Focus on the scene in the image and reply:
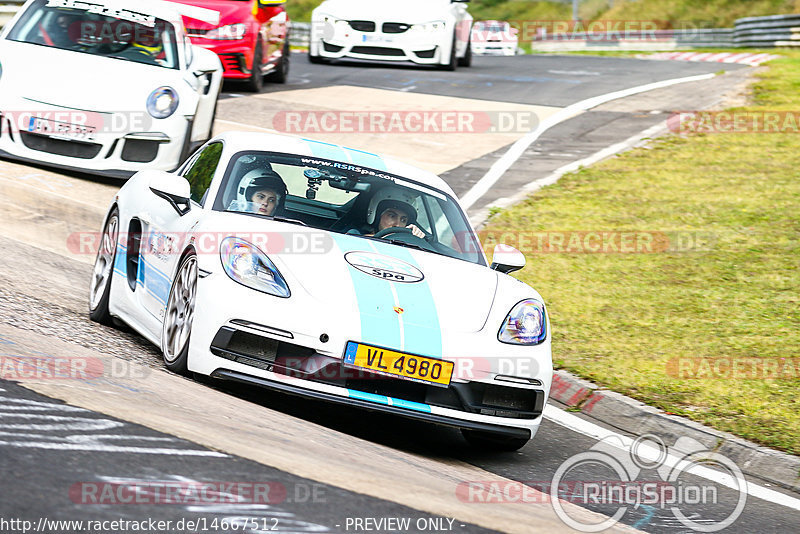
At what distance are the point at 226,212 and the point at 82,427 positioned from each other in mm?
2183

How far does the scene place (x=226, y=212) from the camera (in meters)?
6.19

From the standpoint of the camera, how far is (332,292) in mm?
5461

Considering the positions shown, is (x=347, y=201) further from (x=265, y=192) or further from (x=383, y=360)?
(x=383, y=360)

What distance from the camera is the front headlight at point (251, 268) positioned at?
5.46m

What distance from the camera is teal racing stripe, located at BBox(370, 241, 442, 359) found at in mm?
5348

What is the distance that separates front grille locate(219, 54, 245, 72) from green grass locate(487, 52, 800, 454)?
574 centimetres

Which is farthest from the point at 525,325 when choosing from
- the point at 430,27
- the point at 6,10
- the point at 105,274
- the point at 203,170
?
the point at 6,10

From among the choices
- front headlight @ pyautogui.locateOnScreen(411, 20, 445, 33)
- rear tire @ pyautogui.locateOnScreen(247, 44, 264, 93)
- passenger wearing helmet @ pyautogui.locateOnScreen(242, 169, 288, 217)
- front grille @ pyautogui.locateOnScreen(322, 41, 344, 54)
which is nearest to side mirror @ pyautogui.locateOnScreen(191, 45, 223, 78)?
rear tire @ pyautogui.locateOnScreen(247, 44, 264, 93)

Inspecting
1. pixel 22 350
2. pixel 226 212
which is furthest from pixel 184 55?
pixel 22 350

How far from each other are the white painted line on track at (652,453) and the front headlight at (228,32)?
422 inches

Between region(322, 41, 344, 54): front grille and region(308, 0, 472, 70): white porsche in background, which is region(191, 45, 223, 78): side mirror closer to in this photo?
region(308, 0, 472, 70): white porsche in background

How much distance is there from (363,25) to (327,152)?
1366 cm

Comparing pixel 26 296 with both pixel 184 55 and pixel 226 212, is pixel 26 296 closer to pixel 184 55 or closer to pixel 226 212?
pixel 226 212

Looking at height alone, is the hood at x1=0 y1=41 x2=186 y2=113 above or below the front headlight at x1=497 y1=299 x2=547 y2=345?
above
